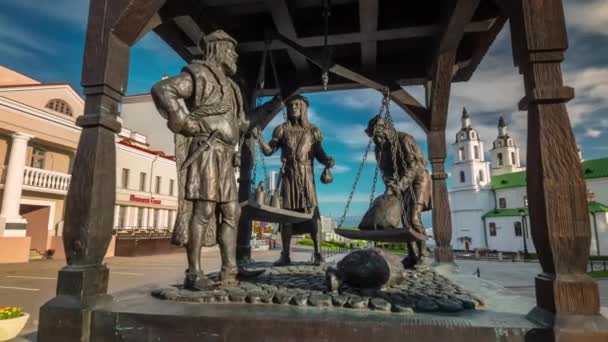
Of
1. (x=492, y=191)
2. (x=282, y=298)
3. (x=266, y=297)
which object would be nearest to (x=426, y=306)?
(x=282, y=298)

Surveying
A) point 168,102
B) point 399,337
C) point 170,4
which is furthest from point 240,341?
point 170,4

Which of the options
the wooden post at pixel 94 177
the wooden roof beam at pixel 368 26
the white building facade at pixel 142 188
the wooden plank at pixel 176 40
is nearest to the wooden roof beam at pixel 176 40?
the wooden plank at pixel 176 40

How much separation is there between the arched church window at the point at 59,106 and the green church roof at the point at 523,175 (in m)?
53.7

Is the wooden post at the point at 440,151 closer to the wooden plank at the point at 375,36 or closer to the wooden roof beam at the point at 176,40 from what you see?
the wooden plank at the point at 375,36

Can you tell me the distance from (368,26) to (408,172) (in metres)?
2.24

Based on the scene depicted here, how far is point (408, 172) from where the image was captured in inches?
194

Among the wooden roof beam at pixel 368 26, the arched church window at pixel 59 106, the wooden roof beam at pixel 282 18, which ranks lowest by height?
the wooden roof beam at pixel 368 26

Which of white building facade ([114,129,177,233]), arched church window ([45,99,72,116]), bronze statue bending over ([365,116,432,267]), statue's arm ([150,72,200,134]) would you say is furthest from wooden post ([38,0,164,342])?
arched church window ([45,99,72,116])

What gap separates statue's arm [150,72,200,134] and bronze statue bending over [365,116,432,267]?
101 inches

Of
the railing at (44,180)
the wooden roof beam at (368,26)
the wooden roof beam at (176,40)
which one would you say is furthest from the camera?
the railing at (44,180)

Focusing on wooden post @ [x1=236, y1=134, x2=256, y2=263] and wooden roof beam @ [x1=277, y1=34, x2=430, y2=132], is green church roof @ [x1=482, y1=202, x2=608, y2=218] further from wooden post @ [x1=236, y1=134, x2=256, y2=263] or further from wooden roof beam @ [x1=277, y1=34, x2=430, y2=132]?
wooden post @ [x1=236, y1=134, x2=256, y2=263]

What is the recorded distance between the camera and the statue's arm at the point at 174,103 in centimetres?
299

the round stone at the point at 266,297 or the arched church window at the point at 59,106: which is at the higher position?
the arched church window at the point at 59,106

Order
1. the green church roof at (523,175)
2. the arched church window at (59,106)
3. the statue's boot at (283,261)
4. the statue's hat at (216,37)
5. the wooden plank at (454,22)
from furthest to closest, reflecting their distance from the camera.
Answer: the green church roof at (523,175) → the arched church window at (59,106) → the statue's boot at (283,261) → the wooden plank at (454,22) → the statue's hat at (216,37)
